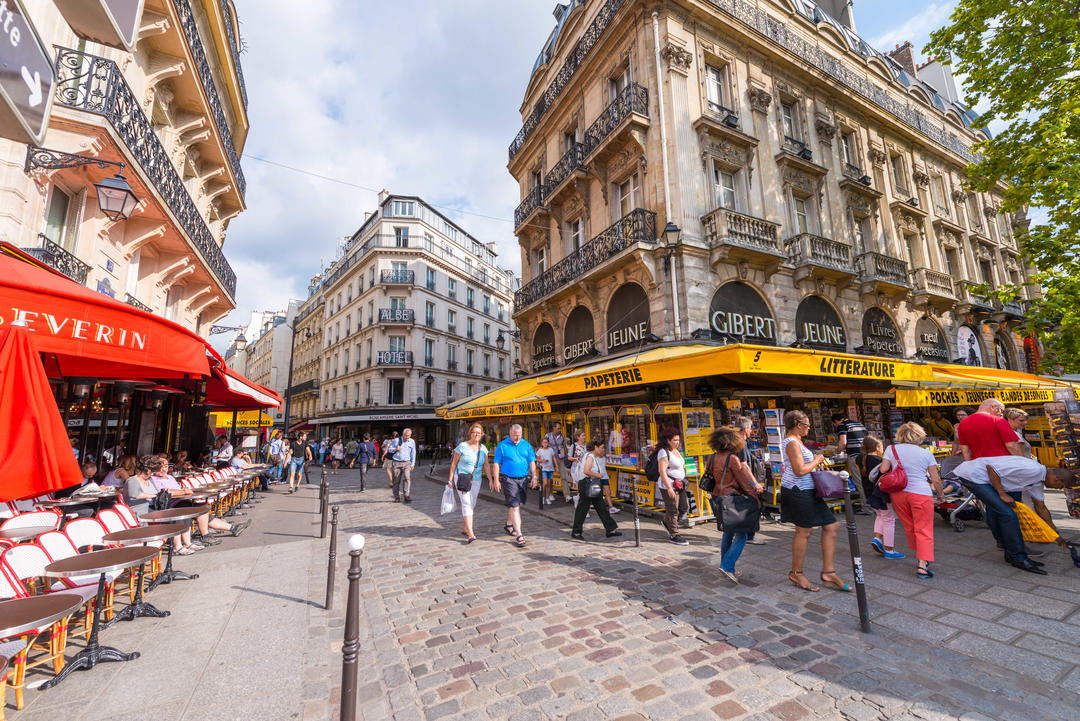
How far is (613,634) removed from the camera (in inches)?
142

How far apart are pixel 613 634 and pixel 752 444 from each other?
5935mm

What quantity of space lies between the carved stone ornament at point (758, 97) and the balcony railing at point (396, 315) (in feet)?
78.3

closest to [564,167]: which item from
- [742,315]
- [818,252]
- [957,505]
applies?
[742,315]

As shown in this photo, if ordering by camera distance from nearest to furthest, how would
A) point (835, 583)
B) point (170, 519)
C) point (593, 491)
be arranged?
1. point (835, 583)
2. point (170, 519)
3. point (593, 491)

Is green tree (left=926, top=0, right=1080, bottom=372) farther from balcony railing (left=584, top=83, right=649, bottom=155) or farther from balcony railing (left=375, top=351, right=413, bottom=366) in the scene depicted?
balcony railing (left=375, top=351, right=413, bottom=366)

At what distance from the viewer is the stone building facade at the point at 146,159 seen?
261 inches

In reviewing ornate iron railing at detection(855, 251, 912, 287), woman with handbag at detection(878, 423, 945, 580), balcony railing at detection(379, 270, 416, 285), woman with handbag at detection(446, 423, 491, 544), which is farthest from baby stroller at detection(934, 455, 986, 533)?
balcony railing at detection(379, 270, 416, 285)

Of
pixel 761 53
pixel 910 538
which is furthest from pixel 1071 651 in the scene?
pixel 761 53

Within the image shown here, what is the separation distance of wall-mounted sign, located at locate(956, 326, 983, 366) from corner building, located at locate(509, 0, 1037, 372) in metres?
0.10

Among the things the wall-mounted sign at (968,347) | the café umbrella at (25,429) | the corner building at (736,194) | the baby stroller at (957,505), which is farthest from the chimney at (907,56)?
the café umbrella at (25,429)

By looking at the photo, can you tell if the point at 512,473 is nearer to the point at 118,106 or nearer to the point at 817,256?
the point at 118,106

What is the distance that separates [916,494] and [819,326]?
939 cm

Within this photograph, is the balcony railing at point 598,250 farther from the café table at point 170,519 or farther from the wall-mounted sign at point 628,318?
the café table at point 170,519

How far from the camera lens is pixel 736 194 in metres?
12.5
